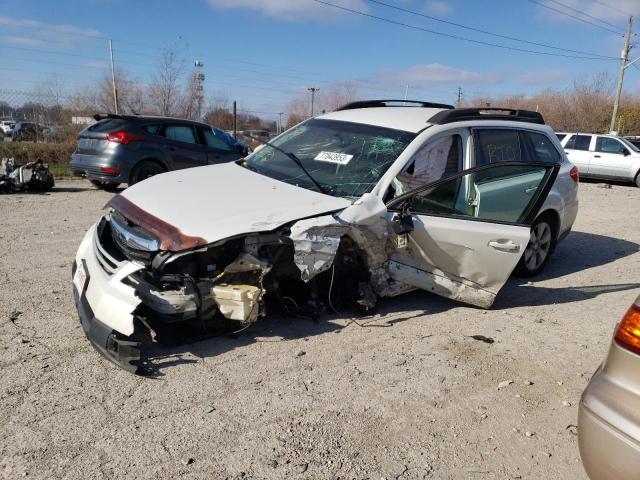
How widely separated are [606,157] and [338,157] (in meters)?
15.1

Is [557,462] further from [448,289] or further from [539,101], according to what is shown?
[539,101]

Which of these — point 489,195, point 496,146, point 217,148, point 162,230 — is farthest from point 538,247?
point 217,148

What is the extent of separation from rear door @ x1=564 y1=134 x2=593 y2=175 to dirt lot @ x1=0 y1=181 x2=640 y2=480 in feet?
44.3

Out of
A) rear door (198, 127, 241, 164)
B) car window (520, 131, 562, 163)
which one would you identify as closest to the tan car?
car window (520, 131, 562, 163)

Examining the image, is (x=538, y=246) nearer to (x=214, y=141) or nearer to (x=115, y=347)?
(x=115, y=347)

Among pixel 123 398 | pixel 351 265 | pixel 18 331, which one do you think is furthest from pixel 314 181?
pixel 18 331

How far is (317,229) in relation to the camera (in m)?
3.53

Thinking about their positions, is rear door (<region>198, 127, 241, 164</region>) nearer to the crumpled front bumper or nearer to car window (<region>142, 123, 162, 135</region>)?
car window (<region>142, 123, 162, 135</region>)

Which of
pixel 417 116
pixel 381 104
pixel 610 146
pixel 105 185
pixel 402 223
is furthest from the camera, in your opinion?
pixel 610 146

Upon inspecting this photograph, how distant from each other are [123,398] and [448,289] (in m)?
2.65

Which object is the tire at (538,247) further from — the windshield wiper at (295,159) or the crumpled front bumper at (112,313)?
the crumpled front bumper at (112,313)

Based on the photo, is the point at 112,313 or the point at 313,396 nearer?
the point at 313,396

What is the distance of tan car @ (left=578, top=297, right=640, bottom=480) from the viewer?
6.10 ft

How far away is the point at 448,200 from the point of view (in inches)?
169
